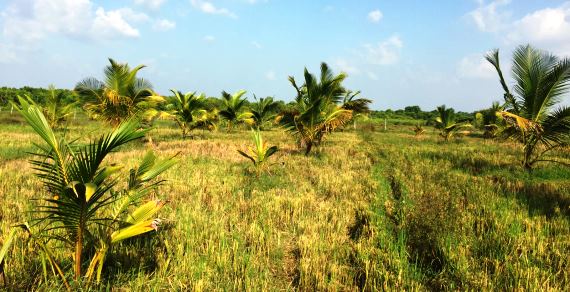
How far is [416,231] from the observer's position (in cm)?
389

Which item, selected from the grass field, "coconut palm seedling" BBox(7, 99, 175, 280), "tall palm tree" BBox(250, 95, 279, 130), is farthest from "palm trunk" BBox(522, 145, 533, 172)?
"tall palm tree" BBox(250, 95, 279, 130)

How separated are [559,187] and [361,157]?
215 inches

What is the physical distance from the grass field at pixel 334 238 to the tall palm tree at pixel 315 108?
4411 millimetres

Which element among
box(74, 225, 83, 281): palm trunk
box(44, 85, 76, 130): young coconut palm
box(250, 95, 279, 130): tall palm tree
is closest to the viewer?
box(74, 225, 83, 281): palm trunk

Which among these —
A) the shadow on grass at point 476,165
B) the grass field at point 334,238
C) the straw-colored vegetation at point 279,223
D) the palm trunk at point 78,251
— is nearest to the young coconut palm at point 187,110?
the straw-colored vegetation at point 279,223

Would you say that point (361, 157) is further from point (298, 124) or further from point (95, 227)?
point (95, 227)

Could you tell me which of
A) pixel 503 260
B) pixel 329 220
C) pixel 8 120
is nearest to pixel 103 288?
pixel 329 220

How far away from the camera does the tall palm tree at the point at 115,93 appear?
11219 millimetres

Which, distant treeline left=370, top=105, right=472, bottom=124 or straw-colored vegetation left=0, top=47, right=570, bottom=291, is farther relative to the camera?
distant treeline left=370, top=105, right=472, bottom=124

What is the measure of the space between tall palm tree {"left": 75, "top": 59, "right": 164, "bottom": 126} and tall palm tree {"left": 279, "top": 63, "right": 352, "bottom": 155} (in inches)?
196

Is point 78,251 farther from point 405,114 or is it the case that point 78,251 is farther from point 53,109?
point 405,114

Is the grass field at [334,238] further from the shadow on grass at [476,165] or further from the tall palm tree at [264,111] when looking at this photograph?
the tall palm tree at [264,111]

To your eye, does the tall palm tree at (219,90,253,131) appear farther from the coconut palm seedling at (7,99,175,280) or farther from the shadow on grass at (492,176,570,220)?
the coconut palm seedling at (7,99,175,280)

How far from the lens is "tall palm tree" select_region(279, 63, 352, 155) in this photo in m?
11.2
